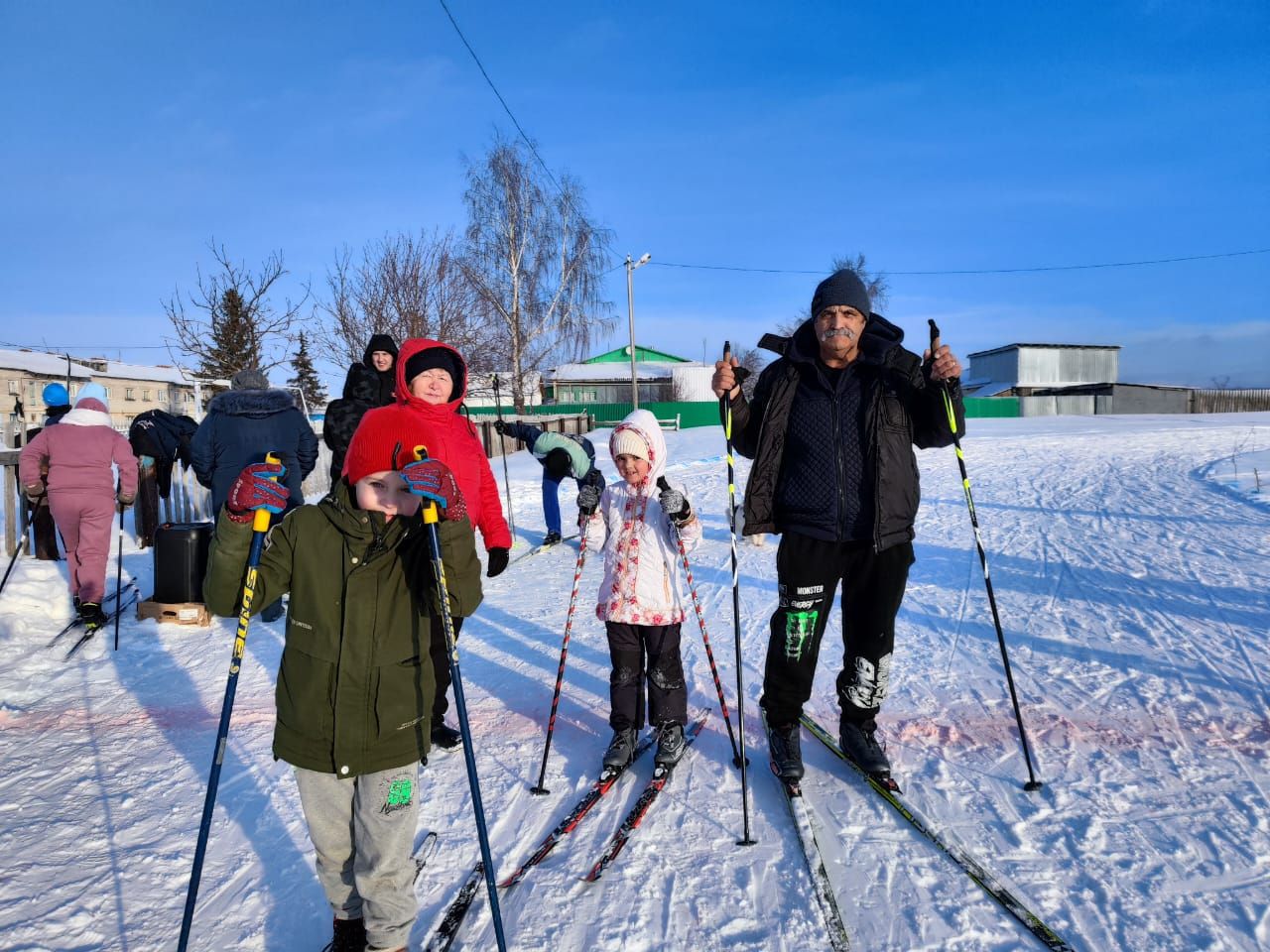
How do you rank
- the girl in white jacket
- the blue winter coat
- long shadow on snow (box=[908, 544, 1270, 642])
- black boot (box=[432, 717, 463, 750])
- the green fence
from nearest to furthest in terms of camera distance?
the girl in white jacket < black boot (box=[432, 717, 463, 750]) < the blue winter coat < long shadow on snow (box=[908, 544, 1270, 642]) < the green fence

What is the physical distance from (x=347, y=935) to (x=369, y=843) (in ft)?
1.05

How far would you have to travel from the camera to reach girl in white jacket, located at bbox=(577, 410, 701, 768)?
349 centimetres

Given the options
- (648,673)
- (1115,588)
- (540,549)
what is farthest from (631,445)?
(540,549)

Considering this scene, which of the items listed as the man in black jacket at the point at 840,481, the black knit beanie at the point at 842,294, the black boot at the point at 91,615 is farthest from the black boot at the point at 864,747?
the black boot at the point at 91,615

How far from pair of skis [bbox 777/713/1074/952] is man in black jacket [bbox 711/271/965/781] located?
0.08 meters

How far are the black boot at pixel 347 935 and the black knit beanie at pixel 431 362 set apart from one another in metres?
1.95

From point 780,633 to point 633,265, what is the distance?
26.0 m

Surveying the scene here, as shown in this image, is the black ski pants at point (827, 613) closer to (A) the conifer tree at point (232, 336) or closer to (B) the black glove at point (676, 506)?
(B) the black glove at point (676, 506)

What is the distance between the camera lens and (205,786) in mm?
3504

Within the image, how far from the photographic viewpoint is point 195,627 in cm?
603

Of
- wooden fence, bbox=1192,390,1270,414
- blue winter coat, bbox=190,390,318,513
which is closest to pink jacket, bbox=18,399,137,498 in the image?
blue winter coat, bbox=190,390,318,513

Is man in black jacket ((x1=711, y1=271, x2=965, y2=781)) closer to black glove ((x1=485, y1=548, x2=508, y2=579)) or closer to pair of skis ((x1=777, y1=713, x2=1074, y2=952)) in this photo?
pair of skis ((x1=777, y1=713, x2=1074, y2=952))

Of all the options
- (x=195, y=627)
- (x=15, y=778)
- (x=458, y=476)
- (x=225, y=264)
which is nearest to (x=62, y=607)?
(x=195, y=627)

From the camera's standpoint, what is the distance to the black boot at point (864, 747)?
3.31m
